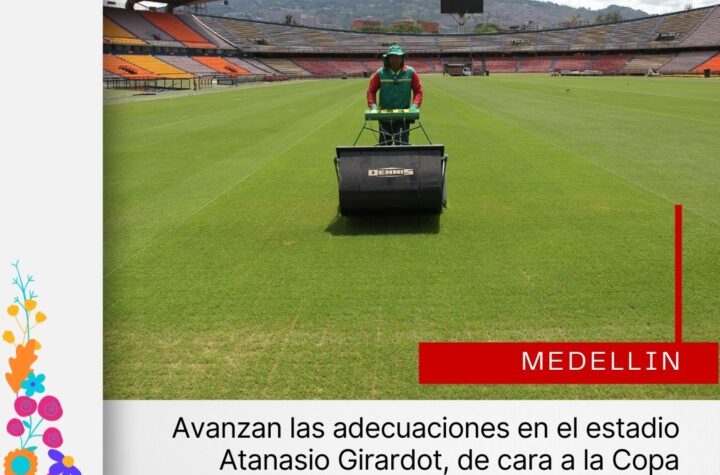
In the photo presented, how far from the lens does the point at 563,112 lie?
79.9 feet

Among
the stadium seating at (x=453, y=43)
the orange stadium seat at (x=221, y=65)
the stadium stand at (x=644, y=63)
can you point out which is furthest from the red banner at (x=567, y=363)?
the stadium seating at (x=453, y=43)

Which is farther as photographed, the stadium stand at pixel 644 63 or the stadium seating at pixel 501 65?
the stadium seating at pixel 501 65

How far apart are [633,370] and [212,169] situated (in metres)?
9.83

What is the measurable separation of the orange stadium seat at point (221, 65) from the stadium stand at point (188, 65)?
5.11 ft

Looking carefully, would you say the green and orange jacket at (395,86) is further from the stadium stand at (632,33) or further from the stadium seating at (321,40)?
the stadium stand at (632,33)

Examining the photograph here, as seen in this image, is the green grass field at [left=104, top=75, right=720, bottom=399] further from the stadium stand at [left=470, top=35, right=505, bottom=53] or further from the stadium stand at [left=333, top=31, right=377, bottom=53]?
the stadium stand at [left=470, top=35, right=505, bottom=53]

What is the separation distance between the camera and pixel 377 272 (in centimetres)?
604

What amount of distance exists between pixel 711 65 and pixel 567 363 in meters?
96.9

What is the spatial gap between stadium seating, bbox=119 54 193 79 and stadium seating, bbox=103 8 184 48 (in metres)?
2.71

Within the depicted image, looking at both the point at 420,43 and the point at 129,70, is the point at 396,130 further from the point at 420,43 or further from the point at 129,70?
the point at 420,43

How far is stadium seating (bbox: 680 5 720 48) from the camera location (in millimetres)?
95500

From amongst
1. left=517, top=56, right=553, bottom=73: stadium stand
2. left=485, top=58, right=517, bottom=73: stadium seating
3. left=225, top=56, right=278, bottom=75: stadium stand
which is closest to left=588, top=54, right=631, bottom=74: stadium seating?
left=517, top=56, right=553, bottom=73: stadium stand

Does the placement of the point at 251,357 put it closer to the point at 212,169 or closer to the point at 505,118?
the point at 212,169

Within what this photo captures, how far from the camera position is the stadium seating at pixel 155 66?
63647mm
